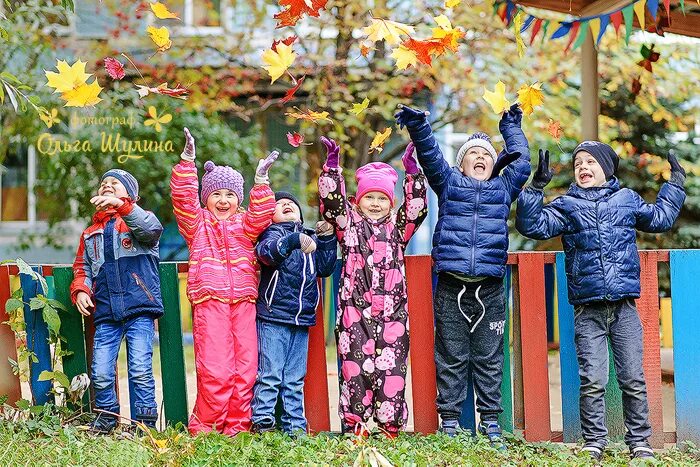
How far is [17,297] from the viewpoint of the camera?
5547 millimetres

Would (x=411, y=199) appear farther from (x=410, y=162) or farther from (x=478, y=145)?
(x=478, y=145)

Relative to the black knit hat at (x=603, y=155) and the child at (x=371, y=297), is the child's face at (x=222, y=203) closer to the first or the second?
the child at (x=371, y=297)

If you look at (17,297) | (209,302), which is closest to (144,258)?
(209,302)

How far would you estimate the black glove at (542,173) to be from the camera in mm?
5117

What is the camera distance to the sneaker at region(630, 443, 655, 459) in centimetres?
509

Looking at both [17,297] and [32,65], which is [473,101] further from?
[17,297]

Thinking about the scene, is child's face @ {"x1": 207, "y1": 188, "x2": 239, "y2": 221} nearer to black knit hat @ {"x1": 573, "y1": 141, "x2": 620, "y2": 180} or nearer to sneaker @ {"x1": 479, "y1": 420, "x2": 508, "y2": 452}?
sneaker @ {"x1": 479, "y1": 420, "x2": 508, "y2": 452}

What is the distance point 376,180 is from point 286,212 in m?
0.56

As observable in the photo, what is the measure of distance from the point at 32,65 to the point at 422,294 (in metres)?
7.29

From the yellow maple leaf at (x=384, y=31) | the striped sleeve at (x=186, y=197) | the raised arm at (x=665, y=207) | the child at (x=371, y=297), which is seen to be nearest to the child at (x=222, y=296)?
the striped sleeve at (x=186, y=197)

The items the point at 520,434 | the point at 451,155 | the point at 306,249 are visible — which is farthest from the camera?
the point at 451,155

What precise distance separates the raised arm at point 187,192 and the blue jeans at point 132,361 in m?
0.58

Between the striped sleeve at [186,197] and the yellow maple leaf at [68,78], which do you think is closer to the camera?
the yellow maple leaf at [68,78]

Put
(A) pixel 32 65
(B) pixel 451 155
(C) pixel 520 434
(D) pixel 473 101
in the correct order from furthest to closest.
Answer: (B) pixel 451 155, (D) pixel 473 101, (A) pixel 32 65, (C) pixel 520 434
